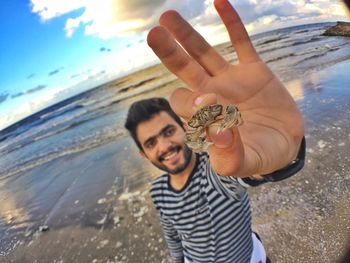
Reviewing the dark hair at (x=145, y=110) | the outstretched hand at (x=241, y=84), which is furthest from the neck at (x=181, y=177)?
the outstretched hand at (x=241, y=84)

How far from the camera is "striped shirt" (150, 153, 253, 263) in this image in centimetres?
A: 170

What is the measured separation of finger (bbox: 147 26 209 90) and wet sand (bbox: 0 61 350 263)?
156 centimetres

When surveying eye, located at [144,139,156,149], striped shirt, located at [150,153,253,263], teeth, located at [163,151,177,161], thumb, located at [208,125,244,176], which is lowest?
striped shirt, located at [150,153,253,263]

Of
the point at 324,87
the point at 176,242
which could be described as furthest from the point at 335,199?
the point at 324,87

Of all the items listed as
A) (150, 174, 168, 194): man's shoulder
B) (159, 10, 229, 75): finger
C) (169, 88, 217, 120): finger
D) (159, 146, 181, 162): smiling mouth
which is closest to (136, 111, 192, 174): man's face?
(159, 146, 181, 162): smiling mouth

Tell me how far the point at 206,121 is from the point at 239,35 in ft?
1.91

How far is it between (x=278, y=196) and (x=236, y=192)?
246 cm

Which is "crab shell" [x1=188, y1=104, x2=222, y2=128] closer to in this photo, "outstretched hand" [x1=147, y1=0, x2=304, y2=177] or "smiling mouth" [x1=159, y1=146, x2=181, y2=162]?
"outstretched hand" [x1=147, y1=0, x2=304, y2=177]

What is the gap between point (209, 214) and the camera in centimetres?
172

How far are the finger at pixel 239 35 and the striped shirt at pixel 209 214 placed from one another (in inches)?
26.3

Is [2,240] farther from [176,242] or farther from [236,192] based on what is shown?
[236,192]

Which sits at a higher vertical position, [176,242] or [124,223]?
[176,242]

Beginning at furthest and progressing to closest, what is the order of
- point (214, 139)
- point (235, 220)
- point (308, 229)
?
point (308, 229), point (235, 220), point (214, 139)

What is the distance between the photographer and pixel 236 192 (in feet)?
5.36
